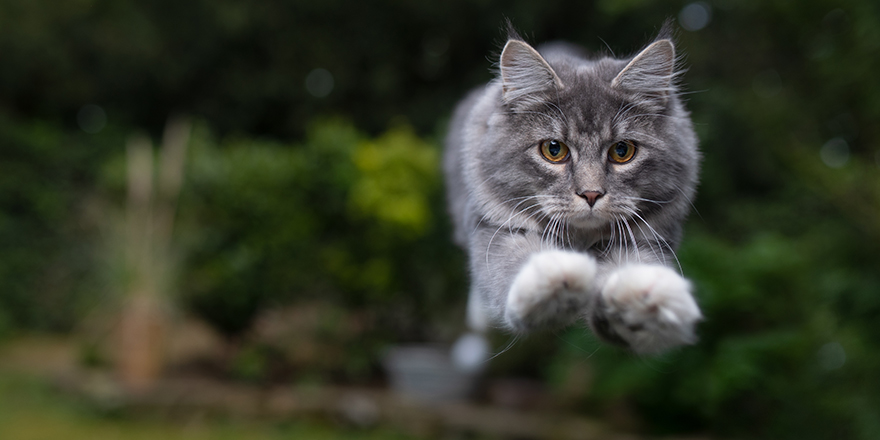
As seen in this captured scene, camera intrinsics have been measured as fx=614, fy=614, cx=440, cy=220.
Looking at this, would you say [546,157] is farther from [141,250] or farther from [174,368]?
[174,368]

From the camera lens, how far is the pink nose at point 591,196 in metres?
1.18

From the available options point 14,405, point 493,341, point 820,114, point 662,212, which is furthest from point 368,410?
point 662,212

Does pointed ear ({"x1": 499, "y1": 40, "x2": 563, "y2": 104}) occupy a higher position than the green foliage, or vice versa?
the green foliage

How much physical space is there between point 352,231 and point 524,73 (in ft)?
14.9

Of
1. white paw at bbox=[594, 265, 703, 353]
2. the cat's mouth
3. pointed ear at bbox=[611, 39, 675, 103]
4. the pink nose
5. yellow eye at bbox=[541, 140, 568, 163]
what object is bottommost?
white paw at bbox=[594, 265, 703, 353]

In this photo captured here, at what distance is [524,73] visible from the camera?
4.09 ft

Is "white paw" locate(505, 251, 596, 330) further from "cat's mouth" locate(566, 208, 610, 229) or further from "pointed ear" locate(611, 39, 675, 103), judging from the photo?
"pointed ear" locate(611, 39, 675, 103)

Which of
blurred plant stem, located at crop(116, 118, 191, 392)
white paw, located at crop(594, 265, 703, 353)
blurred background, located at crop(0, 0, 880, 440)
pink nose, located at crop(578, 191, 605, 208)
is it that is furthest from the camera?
blurred plant stem, located at crop(116, 118, 191, 392)

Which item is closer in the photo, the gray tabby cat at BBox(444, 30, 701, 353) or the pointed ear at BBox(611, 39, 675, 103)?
the gray tabby cat at BBox(444, 30, 701, 353)

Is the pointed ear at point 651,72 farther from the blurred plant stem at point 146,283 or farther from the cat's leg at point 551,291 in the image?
the blurred plant stem at point 146,283

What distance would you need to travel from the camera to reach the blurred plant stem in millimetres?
5105

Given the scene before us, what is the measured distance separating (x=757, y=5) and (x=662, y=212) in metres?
3.13

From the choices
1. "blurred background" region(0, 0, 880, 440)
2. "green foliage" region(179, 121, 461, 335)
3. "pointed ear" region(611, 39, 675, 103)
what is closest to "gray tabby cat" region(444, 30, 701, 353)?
"pointed ear" region(611, 39, 675, 103)

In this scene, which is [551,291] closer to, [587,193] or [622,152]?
[587,193]
